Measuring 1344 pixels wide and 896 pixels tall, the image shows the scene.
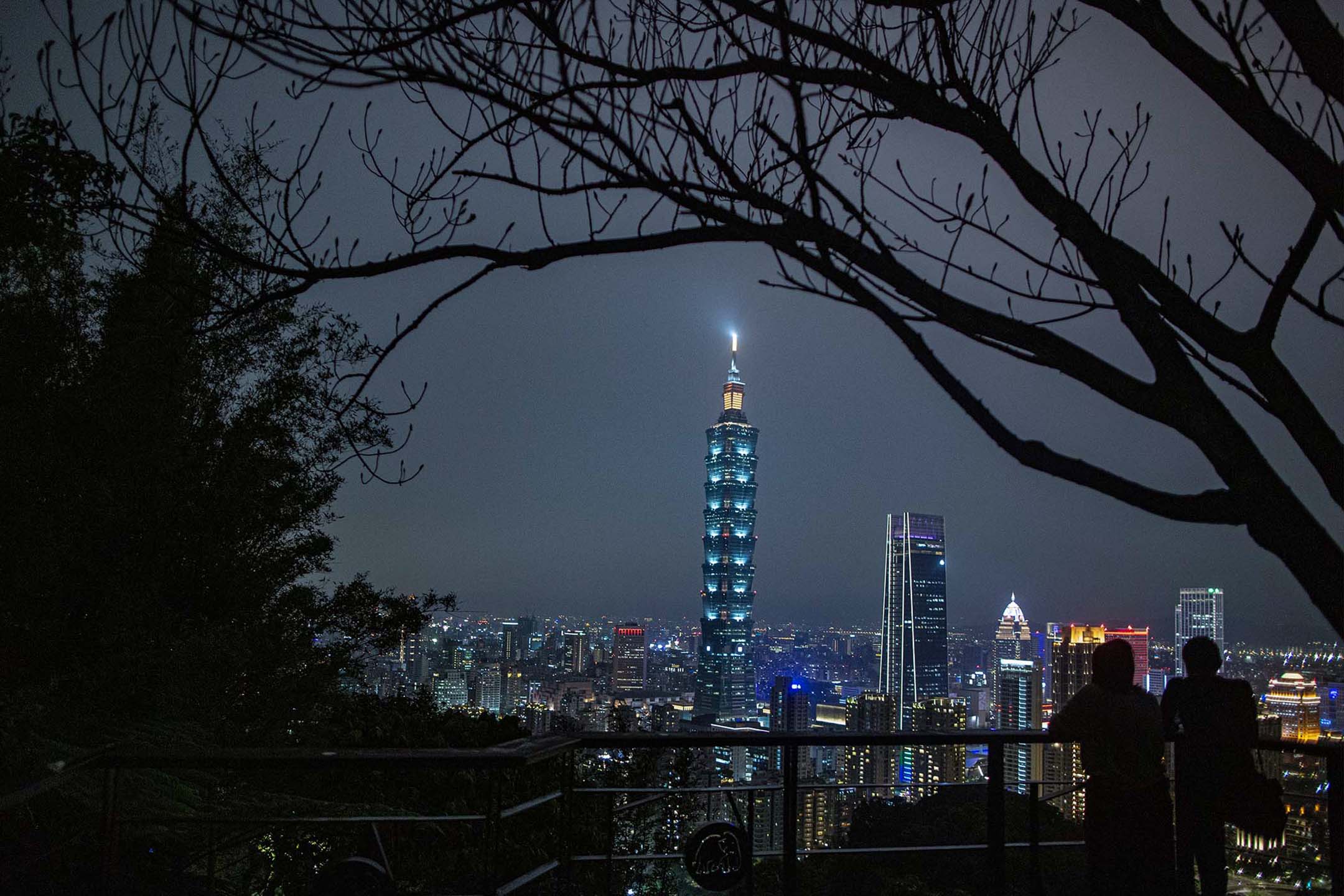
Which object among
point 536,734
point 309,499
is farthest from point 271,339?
point 536,734

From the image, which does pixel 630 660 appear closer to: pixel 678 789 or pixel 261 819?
pixel 678 789

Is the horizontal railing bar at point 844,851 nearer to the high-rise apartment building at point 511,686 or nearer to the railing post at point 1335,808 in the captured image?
the railing post at point 1335,808

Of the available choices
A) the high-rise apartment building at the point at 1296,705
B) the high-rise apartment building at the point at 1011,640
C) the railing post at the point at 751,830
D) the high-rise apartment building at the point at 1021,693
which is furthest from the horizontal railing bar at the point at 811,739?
the high-rise apartment building at the point at 1011,640

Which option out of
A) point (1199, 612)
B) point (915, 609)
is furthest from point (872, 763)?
point (915, 609)

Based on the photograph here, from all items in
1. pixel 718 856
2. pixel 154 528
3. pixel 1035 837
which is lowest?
pixel 718 856

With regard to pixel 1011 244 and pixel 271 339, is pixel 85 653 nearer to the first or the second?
pixel 271 339
